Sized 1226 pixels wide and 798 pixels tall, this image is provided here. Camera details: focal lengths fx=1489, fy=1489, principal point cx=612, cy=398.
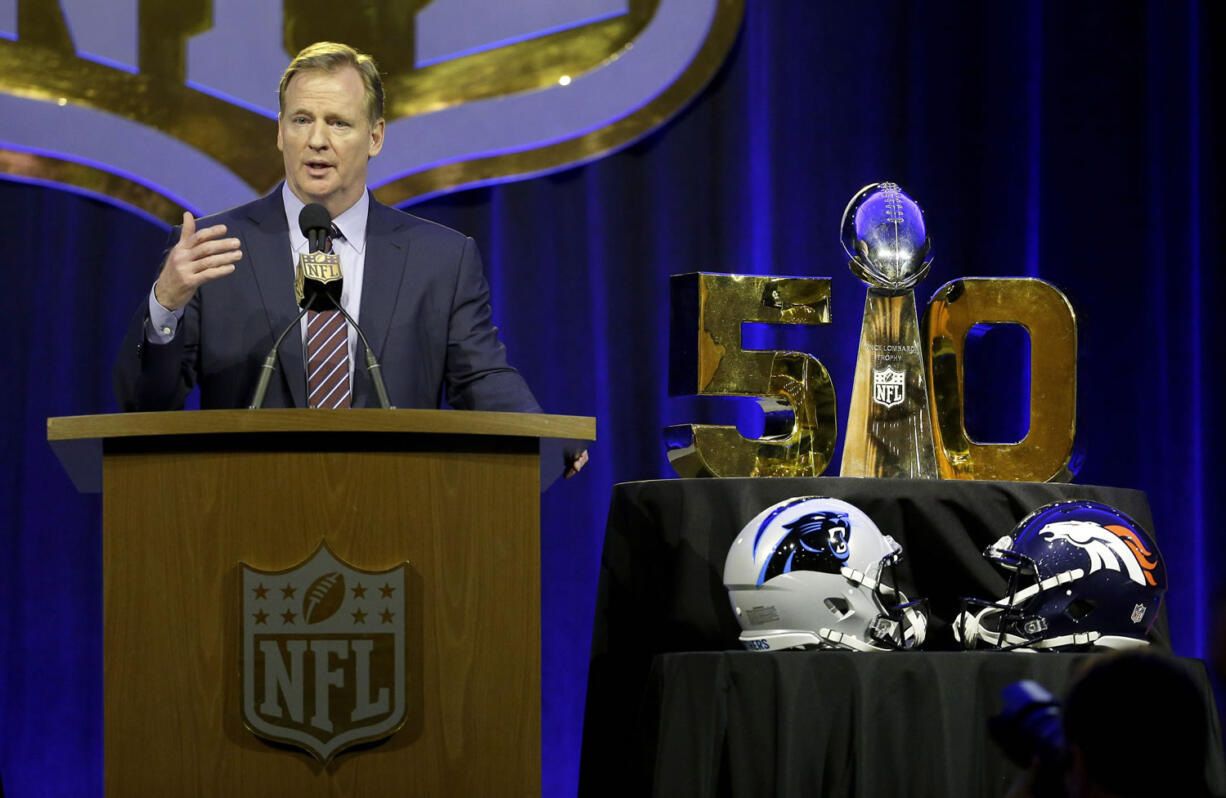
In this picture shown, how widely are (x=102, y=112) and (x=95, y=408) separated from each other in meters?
0.81

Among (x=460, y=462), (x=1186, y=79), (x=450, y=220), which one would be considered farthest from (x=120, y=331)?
(x=1186, y=79)

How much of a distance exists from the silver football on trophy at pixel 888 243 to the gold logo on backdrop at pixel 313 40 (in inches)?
47.1

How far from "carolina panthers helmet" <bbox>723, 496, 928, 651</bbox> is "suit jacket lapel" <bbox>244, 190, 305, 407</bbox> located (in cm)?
83

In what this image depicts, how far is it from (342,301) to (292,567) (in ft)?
3.38

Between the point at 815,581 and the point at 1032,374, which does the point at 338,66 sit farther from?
the point at 1032,374

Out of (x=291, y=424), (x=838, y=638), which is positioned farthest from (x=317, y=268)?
(x=838, y=638)

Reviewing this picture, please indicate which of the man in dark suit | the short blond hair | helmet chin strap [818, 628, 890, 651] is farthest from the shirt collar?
helmet chin strap [818, 628, 890, 651]

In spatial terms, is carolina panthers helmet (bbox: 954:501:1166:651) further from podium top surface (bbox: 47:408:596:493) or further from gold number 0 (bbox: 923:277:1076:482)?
podium top surface (bbox: 47:408:596:493)

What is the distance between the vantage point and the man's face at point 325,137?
9.50 feet

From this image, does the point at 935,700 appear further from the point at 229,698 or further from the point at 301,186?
the point at 301,186

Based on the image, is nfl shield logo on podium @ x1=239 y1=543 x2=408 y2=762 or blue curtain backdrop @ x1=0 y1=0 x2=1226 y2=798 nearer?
nfl shield logo on podium @ x1=239 y1=543 x2=408 y2=762

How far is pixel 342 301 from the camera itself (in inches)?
111

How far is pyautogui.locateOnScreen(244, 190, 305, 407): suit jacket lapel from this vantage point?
104 inches

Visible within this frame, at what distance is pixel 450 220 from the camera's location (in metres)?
4.04
